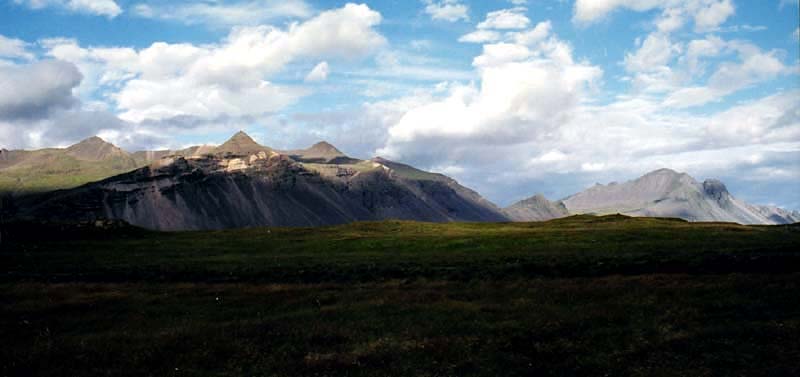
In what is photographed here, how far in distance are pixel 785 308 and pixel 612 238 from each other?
47.6 m

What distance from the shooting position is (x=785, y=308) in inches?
1188

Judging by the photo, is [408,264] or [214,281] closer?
[214,281]

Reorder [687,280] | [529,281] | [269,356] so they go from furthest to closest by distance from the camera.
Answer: [529,281], [687,280], [269,356]

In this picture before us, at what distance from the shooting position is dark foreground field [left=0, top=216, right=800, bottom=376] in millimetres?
25734

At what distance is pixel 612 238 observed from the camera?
7712 centimetres

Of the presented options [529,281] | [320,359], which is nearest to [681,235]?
[529,281]

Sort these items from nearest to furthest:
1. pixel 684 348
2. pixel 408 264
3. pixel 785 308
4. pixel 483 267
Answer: pixel 684 348 → pixel 785 308 → pixel 483 267 → pixel 408 264

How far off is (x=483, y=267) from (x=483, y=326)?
A: 22.5m

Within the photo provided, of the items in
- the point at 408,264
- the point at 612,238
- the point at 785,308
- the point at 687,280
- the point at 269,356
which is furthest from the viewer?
the point at 612,238

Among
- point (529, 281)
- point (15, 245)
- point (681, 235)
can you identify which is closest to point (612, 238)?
point (681, 235)

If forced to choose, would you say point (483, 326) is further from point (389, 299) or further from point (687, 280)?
point (687, 280)

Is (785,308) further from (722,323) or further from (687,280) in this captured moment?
(687,280)

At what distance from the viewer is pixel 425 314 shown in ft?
116

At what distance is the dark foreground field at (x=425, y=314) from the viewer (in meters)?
25.7
